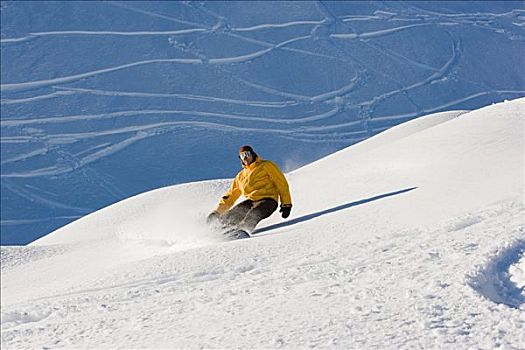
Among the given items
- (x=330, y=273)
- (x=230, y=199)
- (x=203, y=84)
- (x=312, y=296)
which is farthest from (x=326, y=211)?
(x=203, y=84)

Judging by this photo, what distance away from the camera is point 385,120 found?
1845cm

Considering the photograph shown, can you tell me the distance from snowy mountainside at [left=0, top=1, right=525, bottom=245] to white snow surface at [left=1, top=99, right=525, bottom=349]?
25.0ft

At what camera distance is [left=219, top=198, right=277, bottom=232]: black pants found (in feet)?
23.2

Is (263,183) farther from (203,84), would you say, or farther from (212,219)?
(203,84)

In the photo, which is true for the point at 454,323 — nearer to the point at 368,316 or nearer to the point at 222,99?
the point at 368,316

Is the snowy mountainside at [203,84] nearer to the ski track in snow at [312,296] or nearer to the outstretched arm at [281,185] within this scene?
the outstretched arm at [281,185]

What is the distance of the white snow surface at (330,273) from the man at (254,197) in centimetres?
17

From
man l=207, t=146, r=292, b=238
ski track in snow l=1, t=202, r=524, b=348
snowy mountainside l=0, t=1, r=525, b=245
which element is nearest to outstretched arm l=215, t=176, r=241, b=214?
man l=207, t=146, r=292, b=238

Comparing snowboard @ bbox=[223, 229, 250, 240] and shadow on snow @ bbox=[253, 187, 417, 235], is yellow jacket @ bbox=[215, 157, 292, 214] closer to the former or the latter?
shadow on snow @ bbox=[253, 187, 417, 235]

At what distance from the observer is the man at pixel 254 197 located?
7.08 m

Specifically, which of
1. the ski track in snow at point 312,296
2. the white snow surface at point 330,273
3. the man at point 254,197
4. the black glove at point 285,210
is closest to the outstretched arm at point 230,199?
the man at point 254,197

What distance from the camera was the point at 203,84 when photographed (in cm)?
1877

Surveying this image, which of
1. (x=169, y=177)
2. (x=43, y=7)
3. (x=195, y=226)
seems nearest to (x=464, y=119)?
(x=195, y=226)

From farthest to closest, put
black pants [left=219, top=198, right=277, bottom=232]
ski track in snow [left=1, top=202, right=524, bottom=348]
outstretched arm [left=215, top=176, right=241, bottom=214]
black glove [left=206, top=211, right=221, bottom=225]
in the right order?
outstretched arm [left=215, top=176, right=241, bottom=214] < black glove [left=206, top=211, right=221, bottom=225] < black pants [left=219, top=198, right=277, bottom=232] < ski track in snow [left=1, top=202, right=524, bottom=348]
